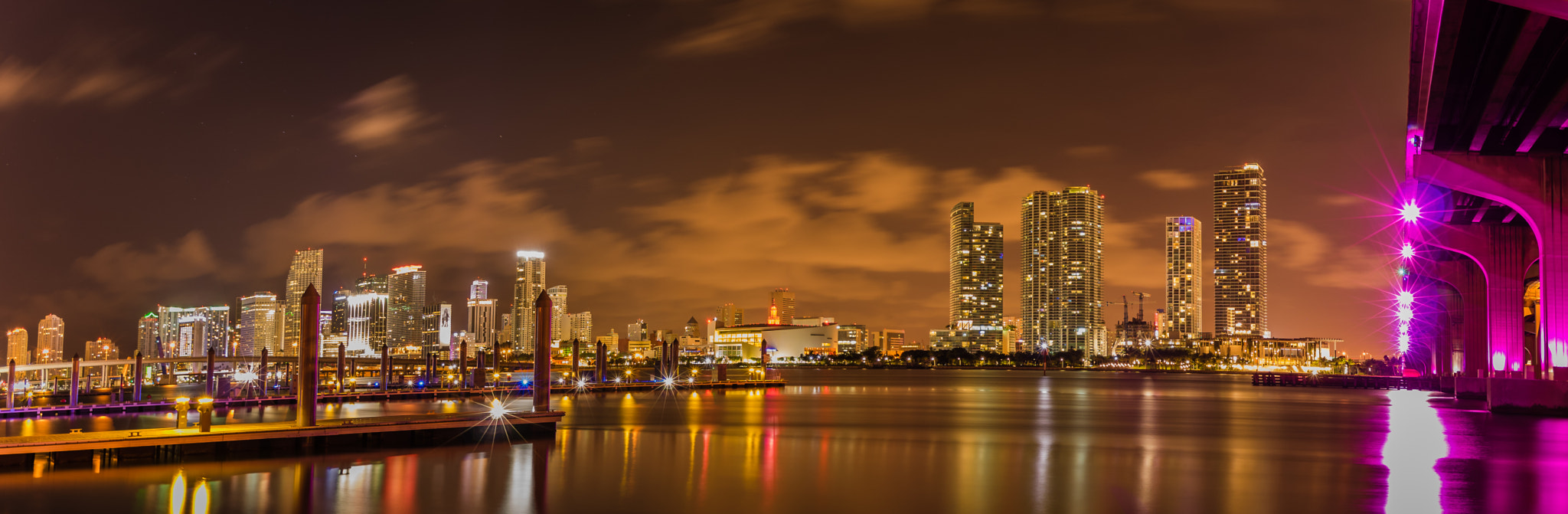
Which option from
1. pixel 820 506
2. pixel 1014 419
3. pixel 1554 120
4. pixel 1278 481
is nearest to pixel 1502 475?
pixel 1278 481

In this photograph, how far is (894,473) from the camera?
28.8 metres

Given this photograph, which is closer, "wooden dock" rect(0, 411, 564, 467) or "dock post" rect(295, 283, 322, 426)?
"wooden dock" rect(0, 411, 564, 467)

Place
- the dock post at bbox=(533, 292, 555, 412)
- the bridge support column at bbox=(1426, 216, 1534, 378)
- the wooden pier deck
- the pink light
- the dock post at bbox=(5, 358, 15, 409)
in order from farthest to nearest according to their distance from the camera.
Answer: the bridge support column at bbox=(1426, 216, 1534, 378), the dock post at bbox=(5, 358, 15, 409), the pink light, the dock post at bbox=(533, 292, 555, 412), the wooden pier deck

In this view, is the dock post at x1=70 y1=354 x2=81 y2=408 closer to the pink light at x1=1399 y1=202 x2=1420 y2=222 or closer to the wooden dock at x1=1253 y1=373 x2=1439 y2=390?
the pink light at x1=1399 y1=202 x2=1420 y2=222

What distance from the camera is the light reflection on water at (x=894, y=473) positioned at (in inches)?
906

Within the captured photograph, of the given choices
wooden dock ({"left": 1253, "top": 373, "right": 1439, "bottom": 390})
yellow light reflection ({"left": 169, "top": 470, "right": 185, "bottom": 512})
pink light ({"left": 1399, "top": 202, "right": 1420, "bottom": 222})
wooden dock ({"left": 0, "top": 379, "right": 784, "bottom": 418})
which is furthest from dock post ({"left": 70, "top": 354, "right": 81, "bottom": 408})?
wooden dock ({"left": 1253, "top": 373, "right": 1439, "bottom": 390})

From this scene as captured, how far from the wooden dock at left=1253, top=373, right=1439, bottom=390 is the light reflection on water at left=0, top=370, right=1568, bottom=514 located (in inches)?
2284

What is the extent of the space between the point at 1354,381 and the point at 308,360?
113 metres

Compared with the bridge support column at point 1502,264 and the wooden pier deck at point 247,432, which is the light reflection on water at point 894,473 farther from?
the bridge support column at point 1502,264

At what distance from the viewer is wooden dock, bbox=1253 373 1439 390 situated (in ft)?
332

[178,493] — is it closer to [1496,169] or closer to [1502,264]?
[1496,169]

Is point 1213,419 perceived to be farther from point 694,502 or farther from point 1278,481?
point 694,502

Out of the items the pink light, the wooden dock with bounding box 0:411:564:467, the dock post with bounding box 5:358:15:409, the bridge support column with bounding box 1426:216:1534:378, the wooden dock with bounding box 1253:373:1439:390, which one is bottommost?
the wooden dock with bounding box 1253:373:1439:390

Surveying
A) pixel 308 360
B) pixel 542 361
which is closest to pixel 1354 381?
pixel 542 361
